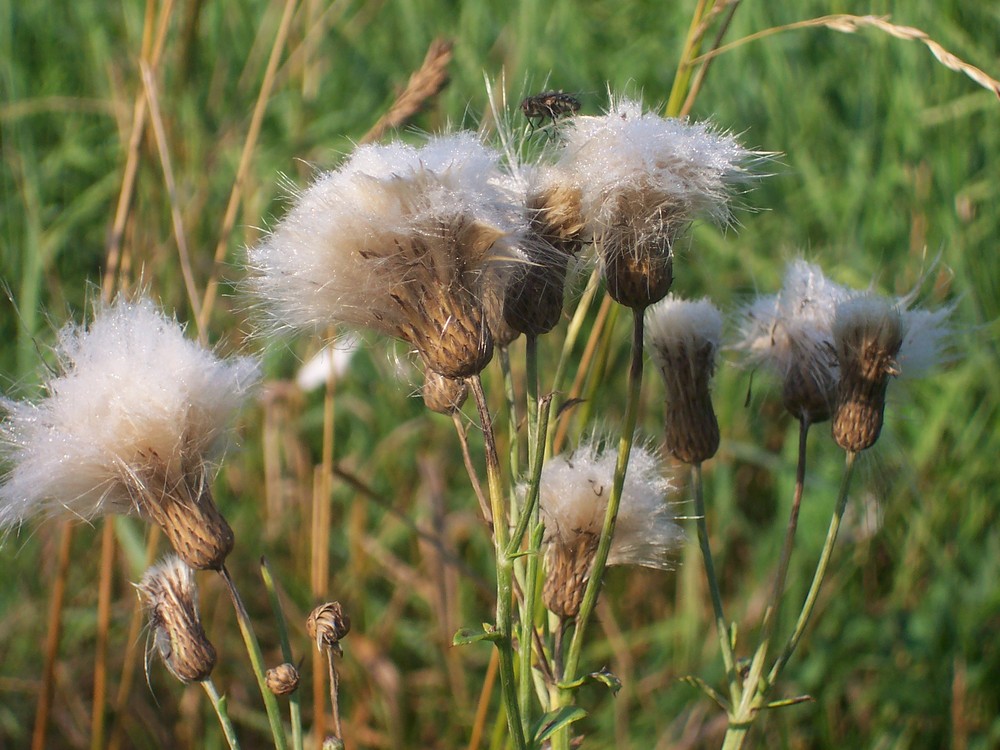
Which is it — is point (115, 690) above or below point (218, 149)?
below

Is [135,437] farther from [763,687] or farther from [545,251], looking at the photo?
[763,687]

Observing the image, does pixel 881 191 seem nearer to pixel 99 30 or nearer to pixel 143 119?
pixel 143 119

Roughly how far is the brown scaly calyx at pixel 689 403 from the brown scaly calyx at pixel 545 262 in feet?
0.93

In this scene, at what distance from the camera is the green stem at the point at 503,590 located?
0.87 meters

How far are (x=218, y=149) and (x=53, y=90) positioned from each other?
98cm

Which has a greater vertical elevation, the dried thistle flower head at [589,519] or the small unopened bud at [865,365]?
the small unopened bud at [865,365]

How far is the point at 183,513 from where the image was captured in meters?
1.01

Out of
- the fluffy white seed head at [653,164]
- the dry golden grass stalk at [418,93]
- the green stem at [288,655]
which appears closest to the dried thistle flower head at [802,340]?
the fluffy white seed head at [653,164]

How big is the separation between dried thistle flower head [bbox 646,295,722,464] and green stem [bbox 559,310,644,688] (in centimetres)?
24

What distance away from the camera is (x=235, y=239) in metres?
2.87

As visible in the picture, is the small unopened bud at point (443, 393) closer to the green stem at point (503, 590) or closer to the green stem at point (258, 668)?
the green stem at point (503, 590)

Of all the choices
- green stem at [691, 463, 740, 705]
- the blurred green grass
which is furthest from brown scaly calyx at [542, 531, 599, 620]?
Result: the blurred green grass

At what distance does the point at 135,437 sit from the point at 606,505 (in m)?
0.49

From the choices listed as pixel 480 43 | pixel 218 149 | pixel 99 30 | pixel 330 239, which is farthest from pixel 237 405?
pixel 99 30
